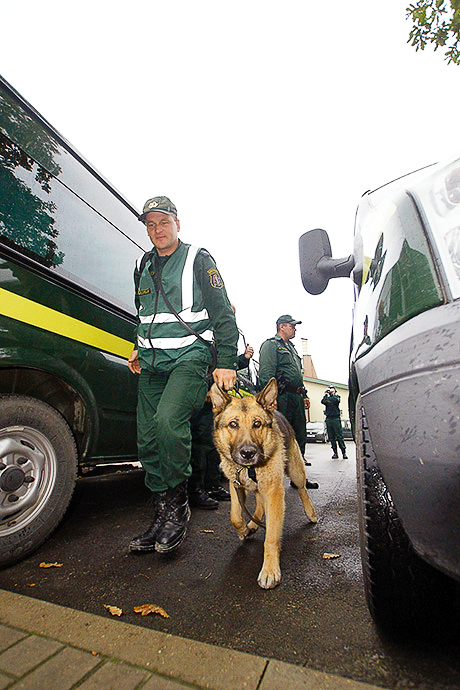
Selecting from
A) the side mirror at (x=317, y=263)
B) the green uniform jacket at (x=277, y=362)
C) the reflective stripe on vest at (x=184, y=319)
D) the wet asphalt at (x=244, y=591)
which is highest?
the green uniform jacket at (x=277, y=362)

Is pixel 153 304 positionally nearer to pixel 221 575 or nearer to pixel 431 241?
pixel 221 575

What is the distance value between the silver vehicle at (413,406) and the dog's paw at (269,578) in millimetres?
645

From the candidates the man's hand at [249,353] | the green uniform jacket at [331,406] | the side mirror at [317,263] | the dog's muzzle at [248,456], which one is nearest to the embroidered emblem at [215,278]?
the side mirror at [317,263]

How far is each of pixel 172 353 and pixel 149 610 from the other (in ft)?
4.40

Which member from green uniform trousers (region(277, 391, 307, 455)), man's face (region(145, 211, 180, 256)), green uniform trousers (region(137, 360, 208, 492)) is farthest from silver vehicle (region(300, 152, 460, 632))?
green uniform trousers (region(277, 391, 307, 455))

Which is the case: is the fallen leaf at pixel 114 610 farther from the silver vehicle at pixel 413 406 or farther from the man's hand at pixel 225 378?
the man's hand at pixel 225 378

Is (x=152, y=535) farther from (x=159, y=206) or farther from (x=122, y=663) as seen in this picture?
(x=159, y=206)

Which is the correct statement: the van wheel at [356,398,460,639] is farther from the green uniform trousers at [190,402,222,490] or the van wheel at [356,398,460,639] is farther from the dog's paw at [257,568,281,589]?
the green uniform trousers at [190,402,222,490]

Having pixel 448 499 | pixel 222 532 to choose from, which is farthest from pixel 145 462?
pixel 448 499

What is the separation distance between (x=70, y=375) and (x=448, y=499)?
196 cm

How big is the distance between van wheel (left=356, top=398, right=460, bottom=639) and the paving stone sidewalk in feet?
0.72

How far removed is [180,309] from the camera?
7.91ft

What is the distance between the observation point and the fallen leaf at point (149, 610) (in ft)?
4.66

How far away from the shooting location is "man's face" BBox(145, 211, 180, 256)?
2564mm
